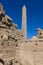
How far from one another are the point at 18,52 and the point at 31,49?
100cm

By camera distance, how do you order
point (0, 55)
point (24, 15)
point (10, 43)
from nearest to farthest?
point (0, 55) → point (10, 43) → point (24, 15)

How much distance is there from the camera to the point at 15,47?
40.8ft

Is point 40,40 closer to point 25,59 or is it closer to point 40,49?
point 40,49

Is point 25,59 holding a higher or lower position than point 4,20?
lower

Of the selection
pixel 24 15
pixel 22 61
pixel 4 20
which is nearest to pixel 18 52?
pixel 22 61

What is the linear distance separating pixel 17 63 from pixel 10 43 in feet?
4.85

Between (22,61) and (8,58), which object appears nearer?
(8,58)

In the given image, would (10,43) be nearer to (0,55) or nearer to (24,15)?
(0,55)

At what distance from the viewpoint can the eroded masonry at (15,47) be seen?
11.6 metres

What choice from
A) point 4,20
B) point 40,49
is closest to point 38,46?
point 40,49

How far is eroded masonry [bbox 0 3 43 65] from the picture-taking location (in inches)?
457

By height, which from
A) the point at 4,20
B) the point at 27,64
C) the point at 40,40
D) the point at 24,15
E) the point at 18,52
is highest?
the point at 24,15

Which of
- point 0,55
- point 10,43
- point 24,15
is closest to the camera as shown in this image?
point 0,55

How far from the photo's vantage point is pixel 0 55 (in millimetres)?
11250
